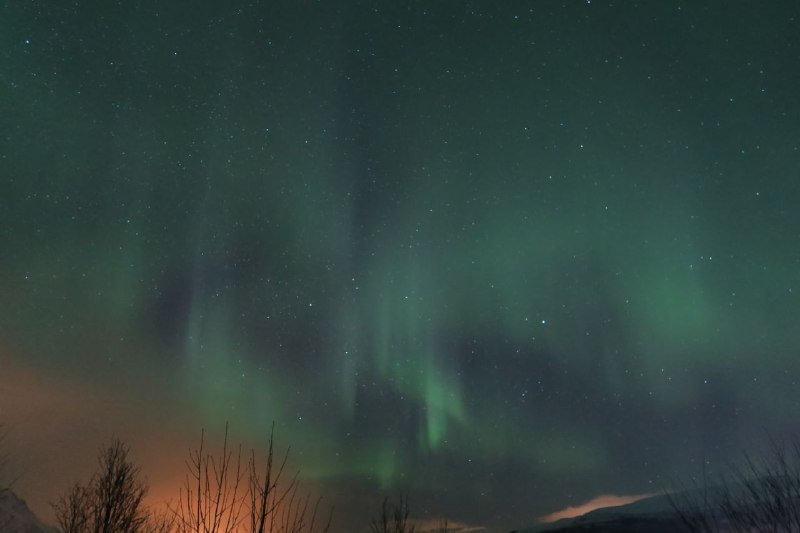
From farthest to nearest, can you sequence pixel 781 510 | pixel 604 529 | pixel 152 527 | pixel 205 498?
pixel 604 529 → pixel 152 527 → pixel 781 510 → pixel 205 498

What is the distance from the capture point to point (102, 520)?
1574 centimetres

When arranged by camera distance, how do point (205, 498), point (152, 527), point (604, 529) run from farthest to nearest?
point (604, 529) < point (152, 527) < point (205, 498)

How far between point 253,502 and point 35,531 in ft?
624

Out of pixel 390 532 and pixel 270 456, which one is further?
pixel 390 532

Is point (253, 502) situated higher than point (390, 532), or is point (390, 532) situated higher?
point (253, 502)

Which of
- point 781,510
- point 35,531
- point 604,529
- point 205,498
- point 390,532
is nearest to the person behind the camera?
point 205,498

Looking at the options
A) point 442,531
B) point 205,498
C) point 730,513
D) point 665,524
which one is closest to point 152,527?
point 442,531

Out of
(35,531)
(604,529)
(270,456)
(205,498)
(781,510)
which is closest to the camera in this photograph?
(270,456)

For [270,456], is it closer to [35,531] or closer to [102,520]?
[102,520]

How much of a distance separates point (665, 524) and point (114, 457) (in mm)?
226731

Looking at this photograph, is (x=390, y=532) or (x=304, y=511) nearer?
(x=304, y=511)

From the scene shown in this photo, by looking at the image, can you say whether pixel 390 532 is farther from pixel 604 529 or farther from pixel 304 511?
pixel 604 529

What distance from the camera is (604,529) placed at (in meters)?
192

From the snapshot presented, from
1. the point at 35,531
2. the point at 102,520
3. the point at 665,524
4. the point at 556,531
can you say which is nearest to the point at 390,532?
the point at 102,520
